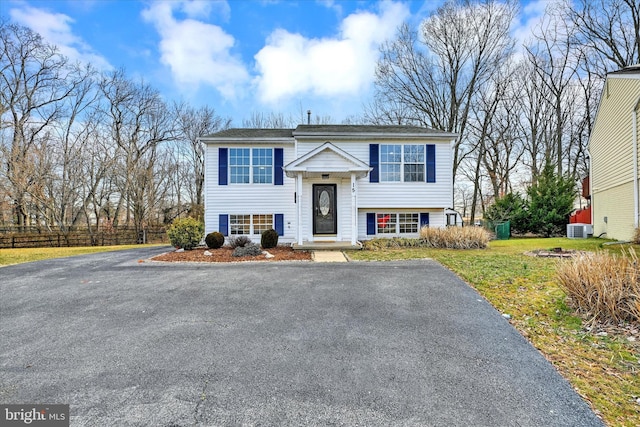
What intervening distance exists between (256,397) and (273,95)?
24865 mm

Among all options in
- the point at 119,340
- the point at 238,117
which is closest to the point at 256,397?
the point at 119,340

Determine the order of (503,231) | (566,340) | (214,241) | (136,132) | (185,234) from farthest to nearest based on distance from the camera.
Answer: (136,132)
(503,231)
(185,234)
(214,241)
(566,340)

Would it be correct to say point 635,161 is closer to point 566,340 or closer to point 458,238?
point 458,238

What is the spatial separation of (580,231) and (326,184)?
12.9 meters

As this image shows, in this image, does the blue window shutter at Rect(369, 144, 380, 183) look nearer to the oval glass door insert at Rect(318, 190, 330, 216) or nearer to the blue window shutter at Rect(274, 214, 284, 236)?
the oval glass door insert at Rect(318, 190, 330, 216)

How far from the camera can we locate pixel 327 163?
1224cm

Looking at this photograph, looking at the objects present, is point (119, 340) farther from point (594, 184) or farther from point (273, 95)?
point (273, 95)

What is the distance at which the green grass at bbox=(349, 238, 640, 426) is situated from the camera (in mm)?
2725

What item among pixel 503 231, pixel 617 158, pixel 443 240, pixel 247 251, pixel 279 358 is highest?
pixel 617 158

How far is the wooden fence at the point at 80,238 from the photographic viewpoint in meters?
19.1

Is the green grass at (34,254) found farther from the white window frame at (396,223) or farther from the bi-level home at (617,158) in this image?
the bi-level home at (617,158)

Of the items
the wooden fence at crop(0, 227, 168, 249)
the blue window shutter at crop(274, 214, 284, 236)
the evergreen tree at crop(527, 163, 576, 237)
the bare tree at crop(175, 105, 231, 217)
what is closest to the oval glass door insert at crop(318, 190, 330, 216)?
the blue window shutter at crop(274, 214, 284, 236)

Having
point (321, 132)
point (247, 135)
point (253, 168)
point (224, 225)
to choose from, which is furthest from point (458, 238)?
point (247, 135)

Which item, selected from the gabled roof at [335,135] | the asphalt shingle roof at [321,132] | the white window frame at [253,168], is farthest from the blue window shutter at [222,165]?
the asphalt shingle roof at [321,132]
